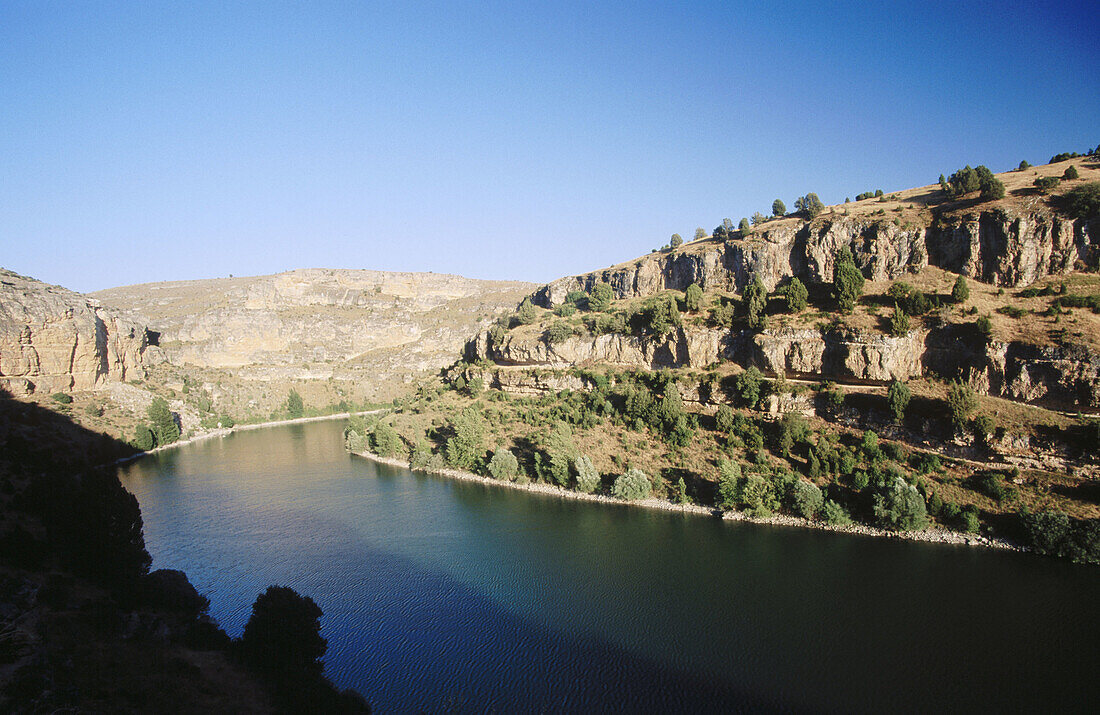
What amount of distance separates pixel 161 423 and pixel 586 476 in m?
54.4

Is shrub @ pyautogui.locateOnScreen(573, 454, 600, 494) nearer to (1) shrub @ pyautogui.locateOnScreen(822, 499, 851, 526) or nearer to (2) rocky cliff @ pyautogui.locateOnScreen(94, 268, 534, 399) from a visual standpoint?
(1) shrub @ pyautogui.locateOnScreen(822, 499, 851, 526)

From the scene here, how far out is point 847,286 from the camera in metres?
39.1

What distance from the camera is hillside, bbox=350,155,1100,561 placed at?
1085 inches

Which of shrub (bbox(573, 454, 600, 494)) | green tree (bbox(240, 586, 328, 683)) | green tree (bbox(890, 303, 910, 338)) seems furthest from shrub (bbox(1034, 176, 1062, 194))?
green tree (bbox(240, 586, 328, 683))

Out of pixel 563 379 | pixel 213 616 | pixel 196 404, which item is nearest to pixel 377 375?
pixel 196 404

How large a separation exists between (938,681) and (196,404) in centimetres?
8429

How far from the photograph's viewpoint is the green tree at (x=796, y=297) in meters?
41.5

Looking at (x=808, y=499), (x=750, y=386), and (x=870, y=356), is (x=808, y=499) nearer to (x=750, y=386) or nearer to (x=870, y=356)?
(x=750, y=386)

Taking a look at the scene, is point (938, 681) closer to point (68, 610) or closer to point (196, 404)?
point (68, 610)

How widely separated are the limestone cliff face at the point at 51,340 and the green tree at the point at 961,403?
79007 millimetres

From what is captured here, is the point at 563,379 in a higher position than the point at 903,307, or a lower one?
lower

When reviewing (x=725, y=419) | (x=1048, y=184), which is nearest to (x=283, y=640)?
(x=725, y=419)

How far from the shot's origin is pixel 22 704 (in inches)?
427

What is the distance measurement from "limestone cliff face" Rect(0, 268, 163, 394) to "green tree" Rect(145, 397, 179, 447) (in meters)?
7.33
